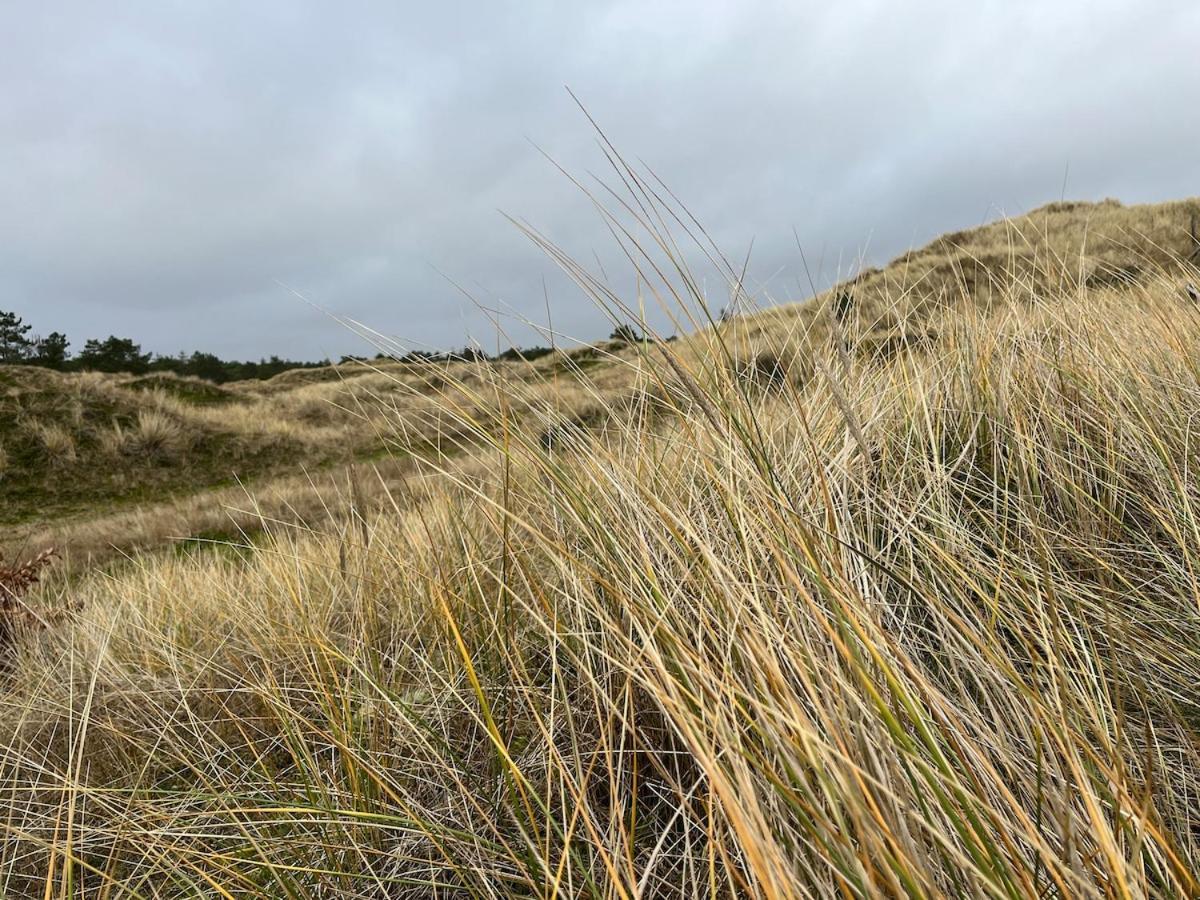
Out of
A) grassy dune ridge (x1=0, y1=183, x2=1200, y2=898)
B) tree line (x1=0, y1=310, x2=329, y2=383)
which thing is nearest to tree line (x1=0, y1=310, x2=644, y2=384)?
tree line (x1=0, y1=310, x2=329, y2=383)

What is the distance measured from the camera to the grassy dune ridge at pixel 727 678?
2.37ft

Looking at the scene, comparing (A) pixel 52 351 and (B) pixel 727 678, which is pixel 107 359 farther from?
(B) pixel 727 678

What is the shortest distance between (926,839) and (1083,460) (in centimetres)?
122

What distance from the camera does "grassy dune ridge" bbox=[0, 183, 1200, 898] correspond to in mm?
723

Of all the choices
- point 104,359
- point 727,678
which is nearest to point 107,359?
point 104,359

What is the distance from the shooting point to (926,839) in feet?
2.48

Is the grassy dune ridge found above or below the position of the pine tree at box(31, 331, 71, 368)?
below

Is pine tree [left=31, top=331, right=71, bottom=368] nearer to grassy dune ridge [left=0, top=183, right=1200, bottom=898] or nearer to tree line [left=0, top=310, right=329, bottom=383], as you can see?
tree line [left=0, top=310, right=329, bottom=383]

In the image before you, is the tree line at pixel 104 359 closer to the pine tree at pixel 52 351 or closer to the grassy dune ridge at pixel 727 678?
the pine tree at pixel 52 351

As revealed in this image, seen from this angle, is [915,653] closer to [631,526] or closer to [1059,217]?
[631,526]

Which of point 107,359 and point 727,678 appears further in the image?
point 107,359

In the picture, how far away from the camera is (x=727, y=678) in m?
0.85

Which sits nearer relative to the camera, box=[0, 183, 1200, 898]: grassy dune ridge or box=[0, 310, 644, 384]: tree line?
box=[0, 183, 1200, 898]: grassy dune ridge

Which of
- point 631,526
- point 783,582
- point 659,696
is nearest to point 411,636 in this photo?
point 631,526
